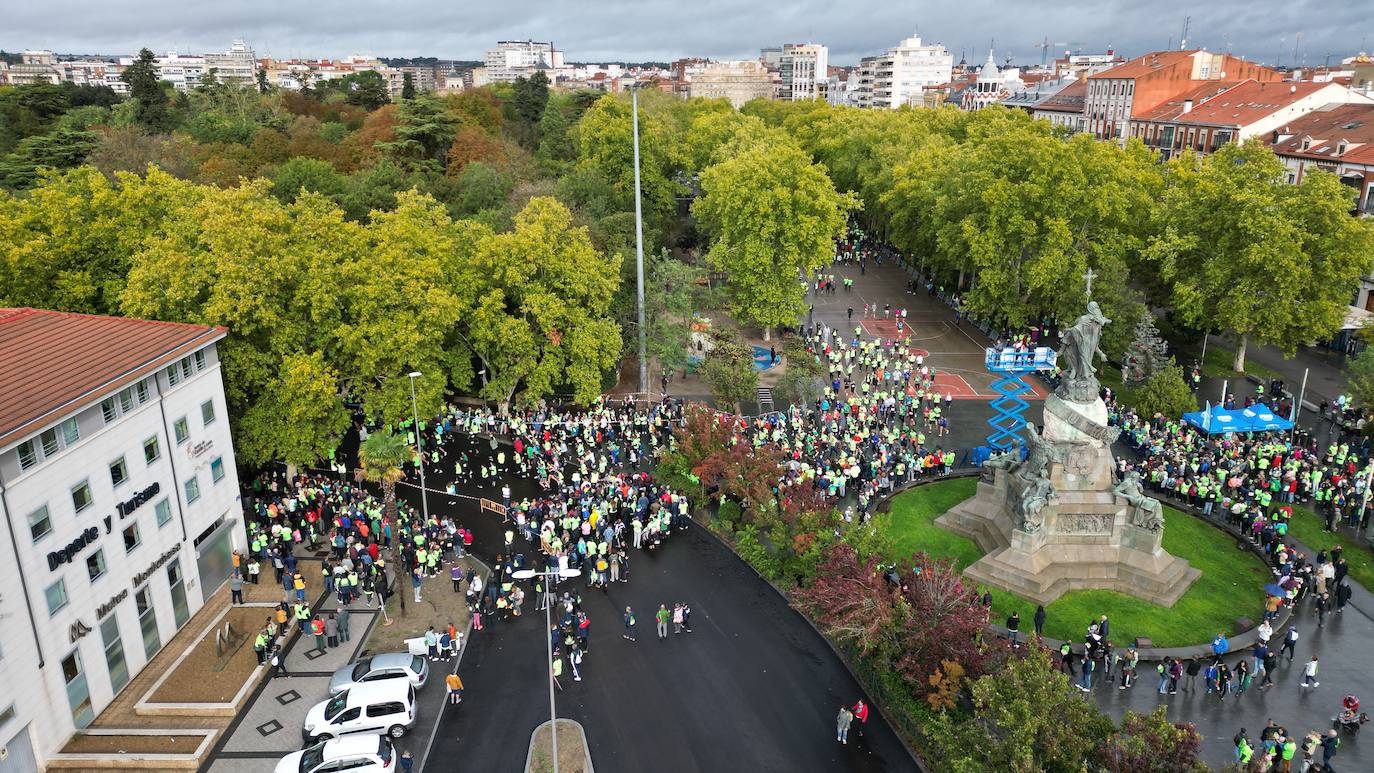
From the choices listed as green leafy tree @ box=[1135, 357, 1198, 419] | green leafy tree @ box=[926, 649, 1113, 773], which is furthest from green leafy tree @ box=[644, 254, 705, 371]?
green leafy tree @ box=[926, 649, 1113, 773]

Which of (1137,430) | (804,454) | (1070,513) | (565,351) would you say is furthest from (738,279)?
(1070,513)

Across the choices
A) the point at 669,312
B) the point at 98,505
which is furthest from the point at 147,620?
the point at 669,312

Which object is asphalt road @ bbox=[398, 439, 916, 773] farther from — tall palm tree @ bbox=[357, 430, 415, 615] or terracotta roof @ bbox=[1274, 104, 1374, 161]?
terracotta roof @ bbox=[1274, 104, 1374, 161]

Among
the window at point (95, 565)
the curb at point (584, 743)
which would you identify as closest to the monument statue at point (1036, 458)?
the curb at point (584, 743)

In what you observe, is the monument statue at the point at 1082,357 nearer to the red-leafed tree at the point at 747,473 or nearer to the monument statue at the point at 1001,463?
the monument statue at the point at 1001,463

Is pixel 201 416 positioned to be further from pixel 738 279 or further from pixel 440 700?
pixel 738 279

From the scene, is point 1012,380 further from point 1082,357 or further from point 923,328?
point 1082,357
